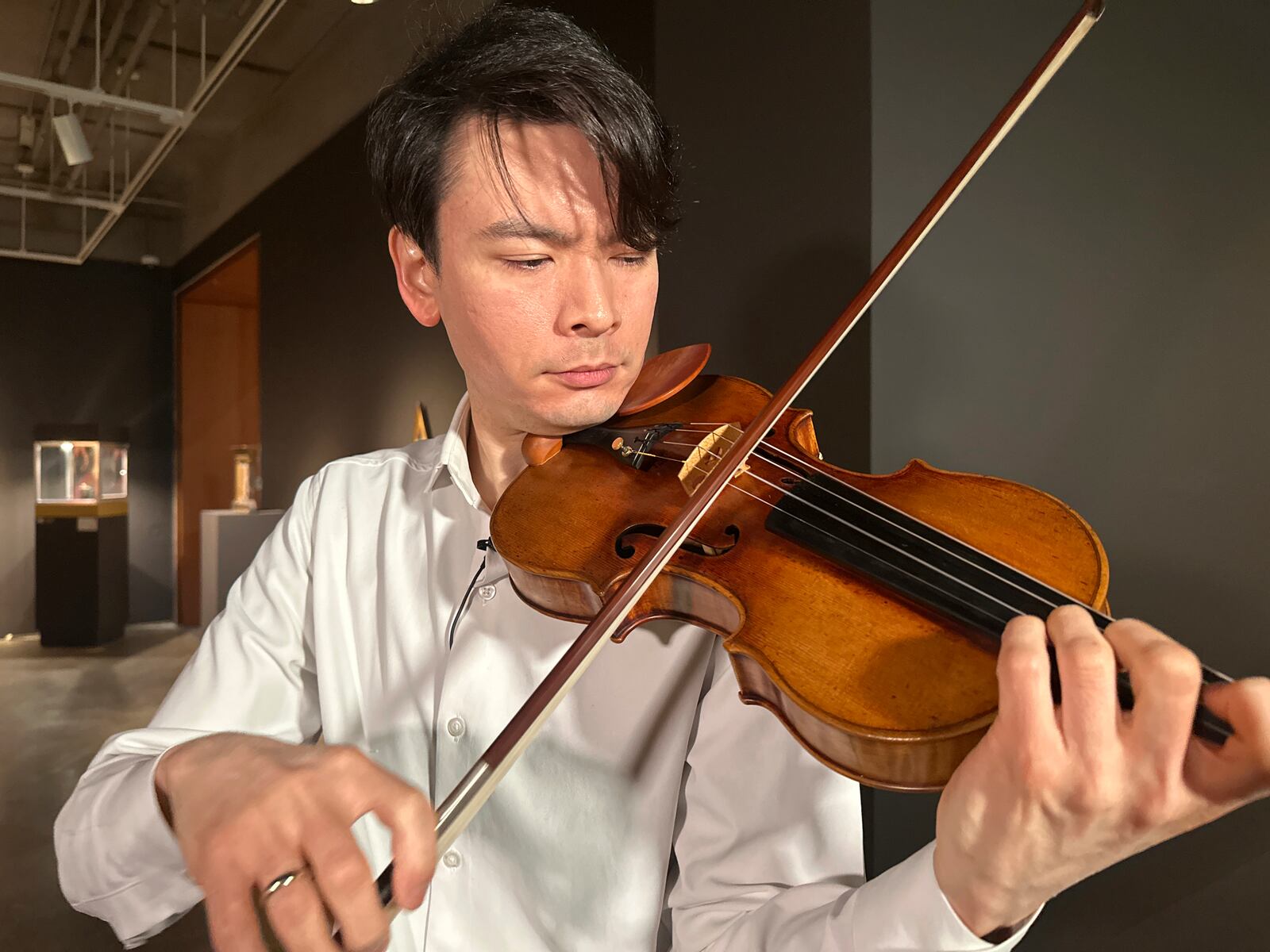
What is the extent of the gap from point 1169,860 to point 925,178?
1043 millimetres

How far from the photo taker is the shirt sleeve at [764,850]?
0.60m

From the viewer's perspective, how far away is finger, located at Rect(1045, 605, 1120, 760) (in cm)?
41

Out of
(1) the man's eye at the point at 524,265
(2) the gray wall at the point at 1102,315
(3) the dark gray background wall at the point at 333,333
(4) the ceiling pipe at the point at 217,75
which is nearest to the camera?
(1) the man's eye at the point at 524,265

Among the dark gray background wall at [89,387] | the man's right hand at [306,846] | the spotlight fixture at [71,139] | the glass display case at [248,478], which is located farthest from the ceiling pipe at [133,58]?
the man's right hand at [306,846]

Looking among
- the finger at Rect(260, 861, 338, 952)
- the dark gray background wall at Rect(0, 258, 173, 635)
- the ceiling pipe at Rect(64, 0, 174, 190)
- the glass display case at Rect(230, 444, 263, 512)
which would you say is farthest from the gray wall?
the dark gray background wall at Rect(0, 258, 173, 635)

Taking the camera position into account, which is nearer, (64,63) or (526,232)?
(526,232)

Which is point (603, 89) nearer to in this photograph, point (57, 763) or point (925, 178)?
point (925, 178)

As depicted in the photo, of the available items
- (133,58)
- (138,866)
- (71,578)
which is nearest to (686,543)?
(138,866)

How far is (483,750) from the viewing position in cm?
88

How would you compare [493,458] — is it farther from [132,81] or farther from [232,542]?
[132,81]

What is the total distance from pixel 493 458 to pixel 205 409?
7.05 m

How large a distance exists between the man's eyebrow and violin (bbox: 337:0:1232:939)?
8.6 inches

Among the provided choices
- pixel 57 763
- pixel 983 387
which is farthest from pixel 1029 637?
pixel 57 763

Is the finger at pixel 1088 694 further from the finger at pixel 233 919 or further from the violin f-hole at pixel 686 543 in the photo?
the finger at pixel 233 919
